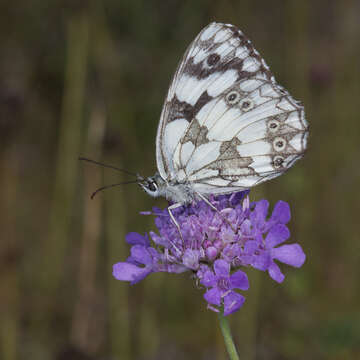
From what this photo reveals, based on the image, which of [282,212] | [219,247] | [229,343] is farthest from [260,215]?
[229,343]

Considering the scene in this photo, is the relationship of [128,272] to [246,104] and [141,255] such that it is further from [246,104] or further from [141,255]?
[246,104]

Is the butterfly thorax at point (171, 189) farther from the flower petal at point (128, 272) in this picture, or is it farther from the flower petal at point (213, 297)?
the flower petal at point (213, 297)

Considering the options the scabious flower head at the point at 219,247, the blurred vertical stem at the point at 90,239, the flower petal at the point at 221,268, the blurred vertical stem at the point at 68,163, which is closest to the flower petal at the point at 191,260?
the scabious flower head at the point at 219,247

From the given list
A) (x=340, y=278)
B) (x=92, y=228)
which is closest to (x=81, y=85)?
(x=92, y=228)

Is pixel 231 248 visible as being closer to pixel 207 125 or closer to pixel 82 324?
pixel 207 125

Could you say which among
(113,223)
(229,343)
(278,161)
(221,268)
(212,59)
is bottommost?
(229,343)

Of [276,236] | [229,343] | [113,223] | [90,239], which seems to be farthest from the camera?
[113,223]
